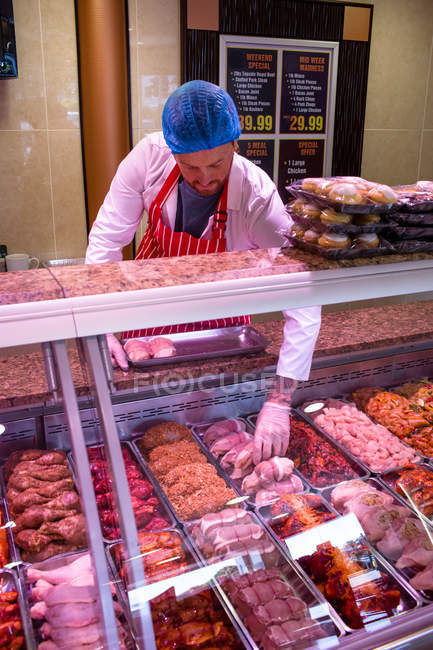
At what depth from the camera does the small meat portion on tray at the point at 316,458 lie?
1.88 meters

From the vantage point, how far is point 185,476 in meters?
1.76

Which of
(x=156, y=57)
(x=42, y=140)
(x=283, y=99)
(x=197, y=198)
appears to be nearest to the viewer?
(x=197, y=198)

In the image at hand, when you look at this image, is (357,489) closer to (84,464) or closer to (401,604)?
(401,604)

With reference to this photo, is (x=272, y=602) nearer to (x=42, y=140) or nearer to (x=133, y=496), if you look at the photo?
(x=133, y=496)

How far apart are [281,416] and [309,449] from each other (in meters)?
0.15

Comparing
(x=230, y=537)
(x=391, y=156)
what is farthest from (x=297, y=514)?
(x=391, y=156)

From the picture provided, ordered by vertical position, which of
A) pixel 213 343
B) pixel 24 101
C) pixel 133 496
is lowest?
pixel 133 496

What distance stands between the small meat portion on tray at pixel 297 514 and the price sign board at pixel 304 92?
407 cm

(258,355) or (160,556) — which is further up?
(258,355)

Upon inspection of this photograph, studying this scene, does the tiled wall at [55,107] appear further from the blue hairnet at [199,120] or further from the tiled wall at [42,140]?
the blue hairnet at [199,120]

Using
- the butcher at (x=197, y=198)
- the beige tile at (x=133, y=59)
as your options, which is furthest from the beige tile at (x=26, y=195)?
the butcher at (x=197, y=198)

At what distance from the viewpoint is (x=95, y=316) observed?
1.34 m

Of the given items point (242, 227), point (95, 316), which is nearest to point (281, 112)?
point (242, 227)

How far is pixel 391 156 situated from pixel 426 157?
0.44 meters
